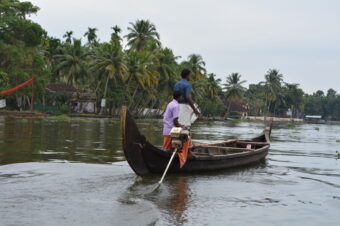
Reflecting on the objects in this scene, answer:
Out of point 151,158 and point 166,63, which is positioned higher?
point 166,63

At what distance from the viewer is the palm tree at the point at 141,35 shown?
5466 cm

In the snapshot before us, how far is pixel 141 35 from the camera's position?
5516cm

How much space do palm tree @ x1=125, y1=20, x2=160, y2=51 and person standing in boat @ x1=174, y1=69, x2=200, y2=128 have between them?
47.5 meters

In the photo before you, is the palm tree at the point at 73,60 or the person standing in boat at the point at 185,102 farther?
the palm tree at the point at 73,60

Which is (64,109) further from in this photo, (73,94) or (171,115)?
(171,115)

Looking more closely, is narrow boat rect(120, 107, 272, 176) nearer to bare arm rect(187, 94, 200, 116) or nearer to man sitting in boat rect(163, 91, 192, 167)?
man sitting in boat rect(163, 91, 192, 167)

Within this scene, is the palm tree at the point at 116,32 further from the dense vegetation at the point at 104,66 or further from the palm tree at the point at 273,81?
the palm tree at the point at 273,81

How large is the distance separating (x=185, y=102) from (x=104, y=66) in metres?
37.9

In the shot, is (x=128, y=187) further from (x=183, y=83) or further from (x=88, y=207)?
(x=183, y=83)

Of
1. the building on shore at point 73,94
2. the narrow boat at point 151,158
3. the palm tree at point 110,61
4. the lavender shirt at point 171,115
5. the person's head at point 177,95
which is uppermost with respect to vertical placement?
the palm tree at point 110,61

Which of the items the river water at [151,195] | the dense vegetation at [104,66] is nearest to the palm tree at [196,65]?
the dense vegetation at [104,66]

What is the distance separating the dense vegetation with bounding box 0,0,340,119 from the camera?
38.2 metres

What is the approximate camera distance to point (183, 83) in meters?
8.40

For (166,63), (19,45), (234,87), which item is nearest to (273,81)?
(234,87)
